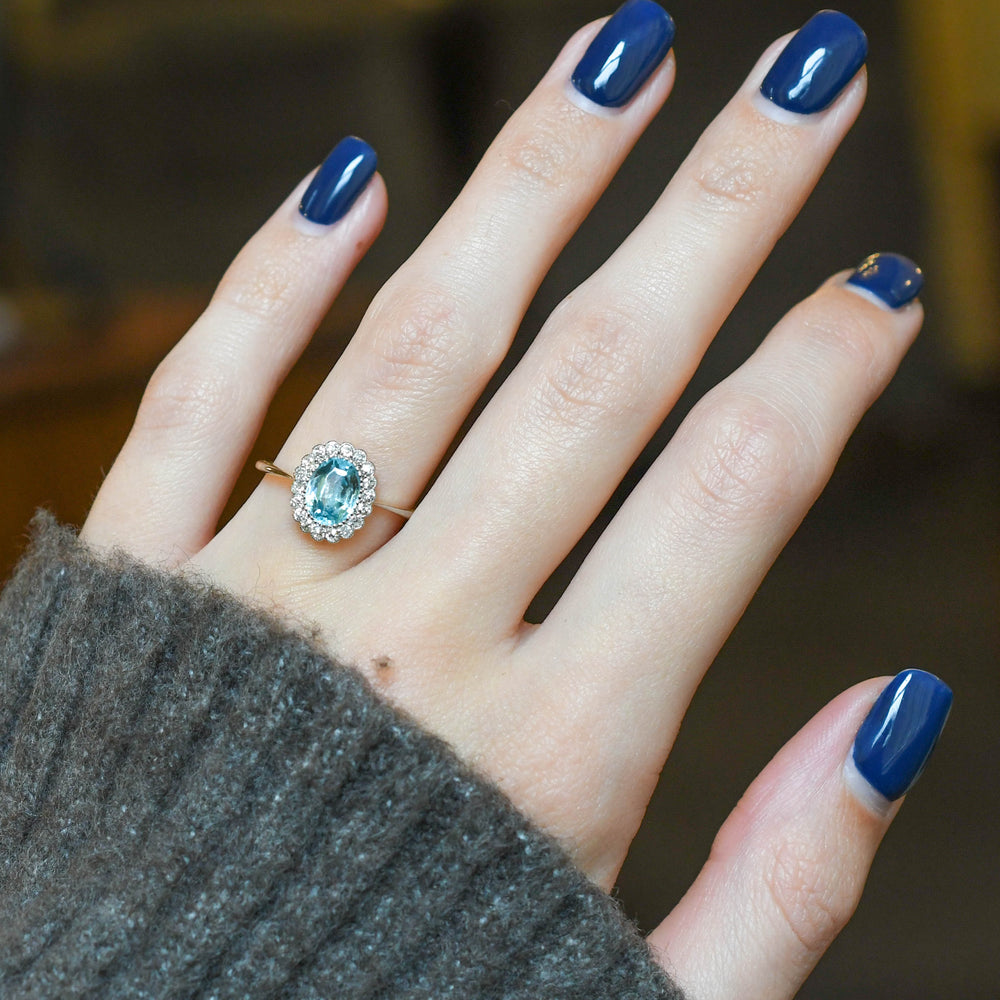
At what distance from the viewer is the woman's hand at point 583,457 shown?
26.0 inches

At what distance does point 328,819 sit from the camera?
61 centimetres

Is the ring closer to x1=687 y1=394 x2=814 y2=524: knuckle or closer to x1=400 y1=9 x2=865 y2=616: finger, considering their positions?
x1=400 y1=9 x2=865 y2=616: finger

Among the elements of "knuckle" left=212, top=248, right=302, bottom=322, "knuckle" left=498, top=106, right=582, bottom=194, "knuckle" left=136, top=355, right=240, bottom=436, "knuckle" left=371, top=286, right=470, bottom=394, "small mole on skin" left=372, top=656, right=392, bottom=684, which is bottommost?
"small mole on skin" left=372, top=656, right=392, bottom=684

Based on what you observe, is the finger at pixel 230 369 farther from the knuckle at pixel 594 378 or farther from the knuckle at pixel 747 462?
the knuckle at pixel 747 462

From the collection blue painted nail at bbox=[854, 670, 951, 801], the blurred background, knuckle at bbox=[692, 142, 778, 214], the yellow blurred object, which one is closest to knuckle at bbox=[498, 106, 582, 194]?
knuckle at bbox=[692, 142, 778, 214]

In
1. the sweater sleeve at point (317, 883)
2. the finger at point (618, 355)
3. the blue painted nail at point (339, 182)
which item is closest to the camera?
the sweater sleeve at point (317, 883)

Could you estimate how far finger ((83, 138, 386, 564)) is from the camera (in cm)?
78

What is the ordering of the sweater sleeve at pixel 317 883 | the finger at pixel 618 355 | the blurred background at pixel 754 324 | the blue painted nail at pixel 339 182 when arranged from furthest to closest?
the blurred background at pixel 754 324 < the blue painted nail at pixel 339 182 < the finger at pixel 618 355 < the sweater sleeve at pixel 317 883

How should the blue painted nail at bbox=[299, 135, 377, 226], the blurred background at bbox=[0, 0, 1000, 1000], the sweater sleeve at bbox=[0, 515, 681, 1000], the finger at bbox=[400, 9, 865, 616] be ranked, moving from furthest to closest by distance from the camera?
1. the blurred background at bbox=[0, 0, 1000, 1000]
2. the blue painted nail at bbox=[299, 135, 377, 226]
3. the finger at bbox=[400, 9, 865, 616]
4. the sweater sleeve at bbox=[0, 515, 681, 1000]

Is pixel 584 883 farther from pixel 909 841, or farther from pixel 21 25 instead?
pixel 21 25

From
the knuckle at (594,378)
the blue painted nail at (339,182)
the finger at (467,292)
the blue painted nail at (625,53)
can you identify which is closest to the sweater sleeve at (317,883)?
the finger at (467,292)

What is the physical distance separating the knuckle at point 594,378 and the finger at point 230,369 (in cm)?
24

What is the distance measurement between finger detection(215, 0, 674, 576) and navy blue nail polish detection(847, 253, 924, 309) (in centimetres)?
23

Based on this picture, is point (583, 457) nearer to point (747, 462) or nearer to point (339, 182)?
point (747, 462)
